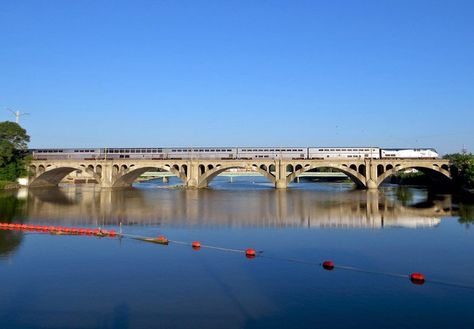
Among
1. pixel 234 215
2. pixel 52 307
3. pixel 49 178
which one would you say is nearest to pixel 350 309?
pixel 52 307

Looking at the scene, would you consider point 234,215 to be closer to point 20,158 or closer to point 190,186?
point 190,186

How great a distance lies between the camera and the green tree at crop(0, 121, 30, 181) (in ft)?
339

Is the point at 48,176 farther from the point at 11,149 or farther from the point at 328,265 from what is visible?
the point at 328,265

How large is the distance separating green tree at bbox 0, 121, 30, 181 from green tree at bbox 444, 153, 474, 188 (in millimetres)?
105584

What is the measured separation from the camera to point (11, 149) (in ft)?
340

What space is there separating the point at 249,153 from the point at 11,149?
195 ft

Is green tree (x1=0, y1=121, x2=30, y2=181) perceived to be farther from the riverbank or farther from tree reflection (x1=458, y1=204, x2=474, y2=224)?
tree reflection (x1=458, y1=204, x2=474, y2=224)

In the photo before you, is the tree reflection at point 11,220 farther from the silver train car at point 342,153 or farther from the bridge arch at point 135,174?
the silver train car at point 342,153

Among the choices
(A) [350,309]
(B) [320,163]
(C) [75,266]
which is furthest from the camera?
(B) [320,163]

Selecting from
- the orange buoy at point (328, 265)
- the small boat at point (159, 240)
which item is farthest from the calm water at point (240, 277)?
the small boat at point (159, 240)

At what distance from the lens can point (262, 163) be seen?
107625mm

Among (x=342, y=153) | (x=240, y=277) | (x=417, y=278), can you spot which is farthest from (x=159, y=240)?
(x=342, y=153)

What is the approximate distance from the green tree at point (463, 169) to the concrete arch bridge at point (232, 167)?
10.6 ft

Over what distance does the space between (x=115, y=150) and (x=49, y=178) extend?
2224cm
